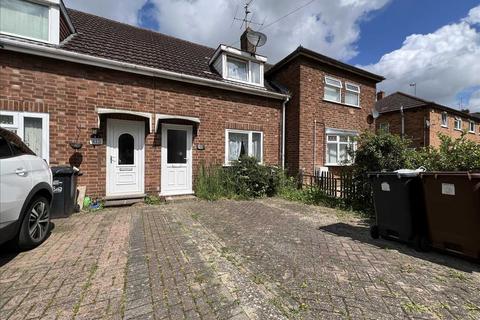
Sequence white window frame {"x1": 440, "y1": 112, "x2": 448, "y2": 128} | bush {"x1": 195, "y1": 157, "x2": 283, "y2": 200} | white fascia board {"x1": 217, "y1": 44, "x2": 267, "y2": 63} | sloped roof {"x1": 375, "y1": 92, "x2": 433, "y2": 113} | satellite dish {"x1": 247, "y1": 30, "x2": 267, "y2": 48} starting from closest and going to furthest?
bush {"x1": 195, "y1": 157, "x2": 283, "y2": 200}, white fascia board {"x1": 217, "y1": 44, "x2": 267, "y2": 63}, satellite dish {"x1": 247, "y1": 30, "x2": 267, "y2": 48}, sloped roof {"x1": 375, "y1": 92, "x2": 433, "y2": 113}, white window frame {"x1": 440, "y1": 112, "x2": 448, "y2": 128}

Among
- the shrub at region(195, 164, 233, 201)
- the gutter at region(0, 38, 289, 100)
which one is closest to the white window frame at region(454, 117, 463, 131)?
the gutter at region(0, 38, 289, 100)

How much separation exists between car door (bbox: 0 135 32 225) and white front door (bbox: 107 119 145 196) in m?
3.73

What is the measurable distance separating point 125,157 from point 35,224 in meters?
3.84

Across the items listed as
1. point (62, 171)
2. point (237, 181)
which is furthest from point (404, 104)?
point (62, 171)

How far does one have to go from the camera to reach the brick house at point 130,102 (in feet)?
20.7

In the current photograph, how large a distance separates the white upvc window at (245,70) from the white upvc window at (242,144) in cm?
227

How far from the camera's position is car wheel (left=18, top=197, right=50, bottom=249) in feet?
11.6

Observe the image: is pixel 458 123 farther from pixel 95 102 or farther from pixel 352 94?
pixel 95 102

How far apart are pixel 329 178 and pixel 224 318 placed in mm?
7097

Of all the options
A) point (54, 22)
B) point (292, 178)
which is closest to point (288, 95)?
point (292, 178)

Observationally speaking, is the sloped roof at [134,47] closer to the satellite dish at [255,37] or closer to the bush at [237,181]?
the satellite dish at [255,37]

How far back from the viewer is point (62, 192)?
553cm

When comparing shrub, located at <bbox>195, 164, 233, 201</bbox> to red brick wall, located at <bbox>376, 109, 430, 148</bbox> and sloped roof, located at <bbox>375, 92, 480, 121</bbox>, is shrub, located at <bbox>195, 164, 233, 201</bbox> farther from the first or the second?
sloped roof, located at <bbox>375, 92, 480, 121</bbox>

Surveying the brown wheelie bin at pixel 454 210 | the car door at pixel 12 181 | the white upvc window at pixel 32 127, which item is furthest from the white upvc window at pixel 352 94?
the car door at pixel 12 181
